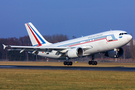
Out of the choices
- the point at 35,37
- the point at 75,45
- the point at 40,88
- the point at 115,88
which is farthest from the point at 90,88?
the point at 35,37

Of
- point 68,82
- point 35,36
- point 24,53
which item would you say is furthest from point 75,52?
point 24,53

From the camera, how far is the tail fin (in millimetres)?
49188

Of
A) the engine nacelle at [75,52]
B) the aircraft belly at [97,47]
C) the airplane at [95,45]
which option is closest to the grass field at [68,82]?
the airplane at [95,45]

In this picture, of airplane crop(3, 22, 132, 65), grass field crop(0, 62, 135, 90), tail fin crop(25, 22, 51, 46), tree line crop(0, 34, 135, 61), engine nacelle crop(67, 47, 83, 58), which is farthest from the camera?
tree line crop(0, 34, 135, 61)

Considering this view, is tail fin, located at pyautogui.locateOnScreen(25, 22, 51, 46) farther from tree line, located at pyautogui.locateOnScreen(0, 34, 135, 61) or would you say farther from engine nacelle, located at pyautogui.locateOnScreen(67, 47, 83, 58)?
tree line, located at pyautogui.locateOnScreen(0, 34, 135, 61)

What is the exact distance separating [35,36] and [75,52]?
1349 centimetres

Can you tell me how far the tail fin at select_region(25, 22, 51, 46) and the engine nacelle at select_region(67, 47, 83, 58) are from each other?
34.6 ft

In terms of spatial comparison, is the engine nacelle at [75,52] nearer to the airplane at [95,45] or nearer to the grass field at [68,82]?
the airplane at [95,45]

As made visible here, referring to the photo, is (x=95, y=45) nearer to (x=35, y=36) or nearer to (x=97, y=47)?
(x=97, y=47)

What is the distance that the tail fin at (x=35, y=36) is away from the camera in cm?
4919

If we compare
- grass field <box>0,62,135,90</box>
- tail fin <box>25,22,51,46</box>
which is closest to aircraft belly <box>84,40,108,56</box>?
tail fin <box>25,22,51,46</box>

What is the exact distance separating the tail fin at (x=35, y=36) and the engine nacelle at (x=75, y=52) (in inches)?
415

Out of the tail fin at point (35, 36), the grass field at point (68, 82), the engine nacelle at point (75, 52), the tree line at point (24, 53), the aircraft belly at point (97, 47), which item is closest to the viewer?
the grass field at point (68, 82)

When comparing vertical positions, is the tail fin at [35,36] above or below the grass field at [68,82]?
above
